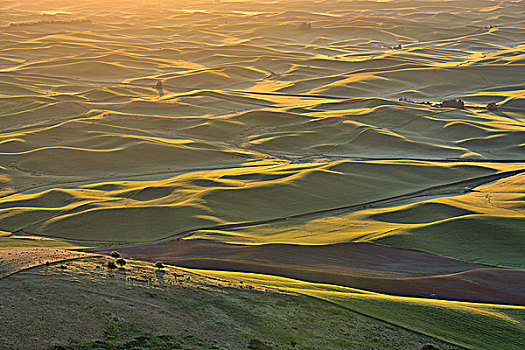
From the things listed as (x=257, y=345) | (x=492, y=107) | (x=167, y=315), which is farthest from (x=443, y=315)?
(x=492, y=107)

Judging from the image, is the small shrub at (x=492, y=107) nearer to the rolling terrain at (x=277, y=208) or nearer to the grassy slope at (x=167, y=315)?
the rolling terrain at (x=277, y=208)

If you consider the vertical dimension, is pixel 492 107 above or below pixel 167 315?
below

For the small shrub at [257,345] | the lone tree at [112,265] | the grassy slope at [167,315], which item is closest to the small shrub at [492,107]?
the grassy slope at [167,315]

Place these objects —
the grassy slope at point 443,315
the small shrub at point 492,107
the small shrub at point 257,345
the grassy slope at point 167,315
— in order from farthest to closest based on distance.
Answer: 1. the small shrub at point 492,107
2. the grassy slope at point 443,315
3. the small shrub at point 257,345
4. the grassy slope at point 167,315

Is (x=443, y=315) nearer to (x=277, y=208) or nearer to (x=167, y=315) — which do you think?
(x=167, y=315)

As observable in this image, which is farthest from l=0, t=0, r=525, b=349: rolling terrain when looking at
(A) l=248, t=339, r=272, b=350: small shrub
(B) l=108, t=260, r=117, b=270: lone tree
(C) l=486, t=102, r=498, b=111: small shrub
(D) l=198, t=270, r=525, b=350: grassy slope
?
(C) l=486, t=102, r=498, b=111: small shrub

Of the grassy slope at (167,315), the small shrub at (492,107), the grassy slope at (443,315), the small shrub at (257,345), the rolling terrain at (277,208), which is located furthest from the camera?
the small shrub at (492,107)

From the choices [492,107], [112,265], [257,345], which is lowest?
[492,107]

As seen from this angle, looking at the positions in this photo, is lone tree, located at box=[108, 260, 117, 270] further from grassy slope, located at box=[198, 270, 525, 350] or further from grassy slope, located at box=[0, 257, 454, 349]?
grassy slope, located at box=[198, 270, 525, 350]
